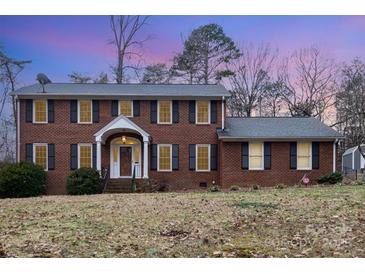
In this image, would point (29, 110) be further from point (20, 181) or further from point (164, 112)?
point (164, 112)

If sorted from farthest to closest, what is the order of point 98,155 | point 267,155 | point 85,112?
point 267,155, point 85,112, point 98,155

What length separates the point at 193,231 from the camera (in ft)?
26.0

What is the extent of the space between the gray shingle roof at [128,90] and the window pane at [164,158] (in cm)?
Answer: 235

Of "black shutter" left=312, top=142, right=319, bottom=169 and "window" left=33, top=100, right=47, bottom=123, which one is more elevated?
"window" left=33, top=100, right=47, bottom=123

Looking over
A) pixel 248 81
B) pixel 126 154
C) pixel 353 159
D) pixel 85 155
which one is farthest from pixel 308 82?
pixel 85 155

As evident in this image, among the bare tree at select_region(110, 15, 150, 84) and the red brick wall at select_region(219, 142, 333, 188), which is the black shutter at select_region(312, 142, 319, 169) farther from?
the bare tree at select_region(110, 15, 150, 84)

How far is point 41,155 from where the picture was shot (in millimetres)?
19000

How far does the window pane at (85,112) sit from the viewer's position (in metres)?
19.1

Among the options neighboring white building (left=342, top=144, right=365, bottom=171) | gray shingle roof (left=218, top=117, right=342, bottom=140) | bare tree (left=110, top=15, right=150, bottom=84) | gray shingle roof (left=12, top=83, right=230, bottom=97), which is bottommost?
neighboring white building (left=342, top=144, right=365, bottom=171)

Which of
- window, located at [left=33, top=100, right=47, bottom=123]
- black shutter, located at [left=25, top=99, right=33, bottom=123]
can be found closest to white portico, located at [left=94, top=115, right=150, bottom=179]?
window, located at [left=33, top=100, right=47, bottom=123]

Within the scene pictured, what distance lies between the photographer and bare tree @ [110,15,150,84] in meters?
23.5

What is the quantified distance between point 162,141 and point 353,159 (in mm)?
20494

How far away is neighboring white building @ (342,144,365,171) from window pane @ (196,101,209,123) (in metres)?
16.7

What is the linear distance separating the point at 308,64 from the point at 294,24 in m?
8.09
